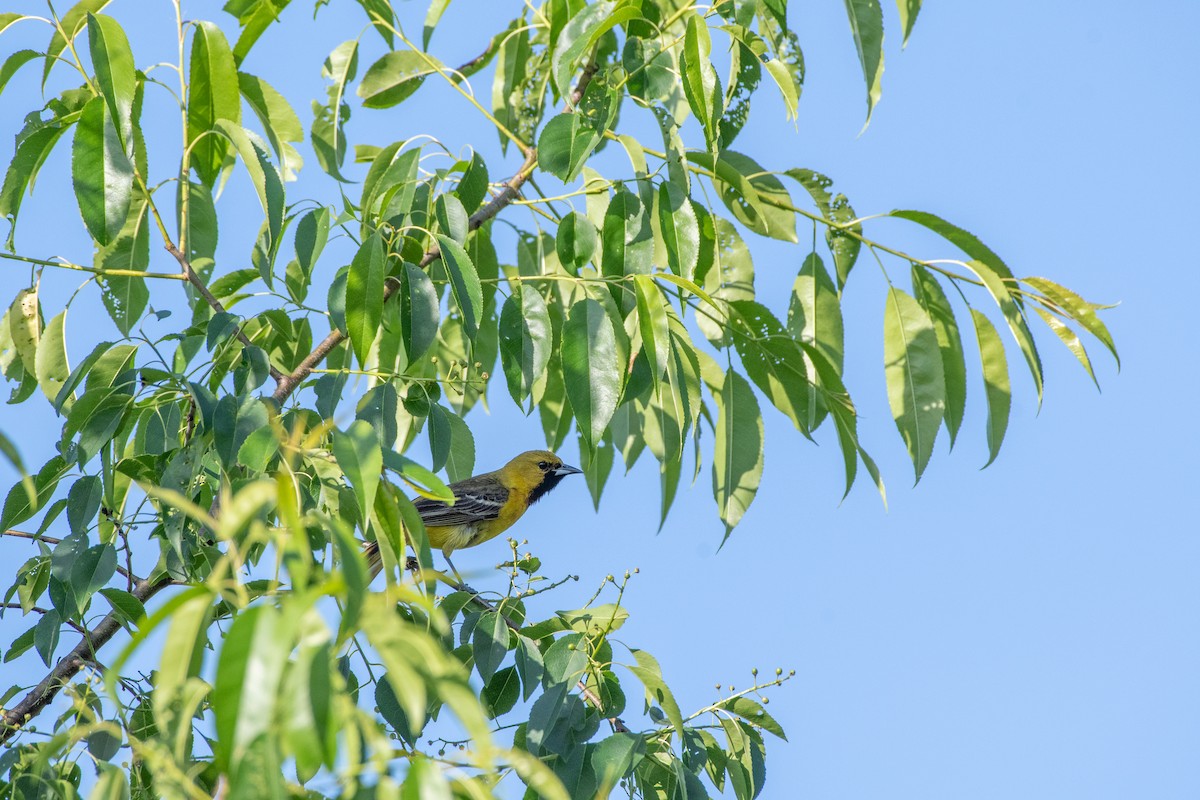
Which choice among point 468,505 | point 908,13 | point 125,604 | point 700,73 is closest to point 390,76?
point 700,73

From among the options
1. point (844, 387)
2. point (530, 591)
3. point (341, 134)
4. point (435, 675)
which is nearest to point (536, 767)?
point (435, 675)

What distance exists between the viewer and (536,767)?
149 centimetres

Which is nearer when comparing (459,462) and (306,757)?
(306,757)

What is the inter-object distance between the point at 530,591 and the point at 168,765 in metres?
1.82

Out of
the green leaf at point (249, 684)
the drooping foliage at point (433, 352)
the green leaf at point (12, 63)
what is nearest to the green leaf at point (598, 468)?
the drooping foliage at point (433, 352)

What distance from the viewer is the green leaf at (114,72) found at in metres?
3.16

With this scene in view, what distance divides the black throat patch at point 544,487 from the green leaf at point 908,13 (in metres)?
5.47

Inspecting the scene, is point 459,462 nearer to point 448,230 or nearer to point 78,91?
point 448,230

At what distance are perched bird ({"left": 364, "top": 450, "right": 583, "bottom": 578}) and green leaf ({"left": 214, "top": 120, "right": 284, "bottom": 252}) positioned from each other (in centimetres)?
412

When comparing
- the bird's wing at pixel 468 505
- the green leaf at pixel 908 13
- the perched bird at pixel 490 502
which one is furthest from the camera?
the perched bird at pixel 490 502

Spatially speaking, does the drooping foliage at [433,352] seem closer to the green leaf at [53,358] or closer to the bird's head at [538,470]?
the green leaf at [53,358]

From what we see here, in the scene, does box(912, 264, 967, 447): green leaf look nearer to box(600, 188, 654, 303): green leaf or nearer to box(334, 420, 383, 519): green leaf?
box(600, 188, 654, 303): green leaf

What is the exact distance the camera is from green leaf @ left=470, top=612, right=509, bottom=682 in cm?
323

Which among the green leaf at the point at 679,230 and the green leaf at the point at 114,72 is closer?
the green leaf at the point at 114,72
